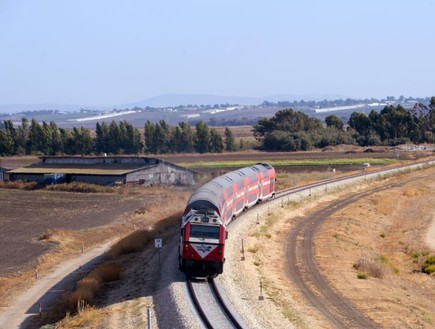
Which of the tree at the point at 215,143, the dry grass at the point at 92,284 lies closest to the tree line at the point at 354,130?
the tree at the point at 215,143

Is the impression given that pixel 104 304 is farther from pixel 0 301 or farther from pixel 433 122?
pixel 433 122

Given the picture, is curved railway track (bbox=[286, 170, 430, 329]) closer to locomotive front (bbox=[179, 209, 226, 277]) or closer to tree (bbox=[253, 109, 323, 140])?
locomotive front (bbox=[179, 209, 226, 277])

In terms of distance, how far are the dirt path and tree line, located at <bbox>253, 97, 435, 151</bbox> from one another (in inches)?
3810

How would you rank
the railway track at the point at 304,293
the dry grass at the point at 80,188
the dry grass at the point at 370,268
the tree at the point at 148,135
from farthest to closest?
the tree at the point at 148,135, the dry grass at the point at 80,188, the dry grass at the point at 370,268, the railway track at the point at 304,293

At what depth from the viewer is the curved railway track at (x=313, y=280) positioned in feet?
97.8

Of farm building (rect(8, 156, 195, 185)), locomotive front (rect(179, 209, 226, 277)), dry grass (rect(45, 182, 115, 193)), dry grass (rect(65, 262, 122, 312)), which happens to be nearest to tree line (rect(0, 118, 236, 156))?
farm building (rect(8, 156, 195, 185))

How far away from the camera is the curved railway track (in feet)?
97.8

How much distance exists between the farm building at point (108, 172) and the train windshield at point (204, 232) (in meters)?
55.2

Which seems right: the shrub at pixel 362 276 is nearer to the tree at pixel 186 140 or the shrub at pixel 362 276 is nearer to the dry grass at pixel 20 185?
the dry grass at pixel 20 185

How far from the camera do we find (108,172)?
298 feet

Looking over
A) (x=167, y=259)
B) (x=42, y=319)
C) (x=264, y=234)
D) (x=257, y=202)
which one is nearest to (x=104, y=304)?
(x=42, y=319)

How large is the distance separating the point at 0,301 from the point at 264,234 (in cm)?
1877

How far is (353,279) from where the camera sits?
38188mm

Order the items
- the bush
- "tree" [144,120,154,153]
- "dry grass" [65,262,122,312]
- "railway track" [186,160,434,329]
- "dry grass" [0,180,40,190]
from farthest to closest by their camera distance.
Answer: "tree" [144,120,154,153]
"dry grass" [0,180,40,190]
the bush
"dry grass" [65,262,122,312]
"railway track" [186,160,434,329]
